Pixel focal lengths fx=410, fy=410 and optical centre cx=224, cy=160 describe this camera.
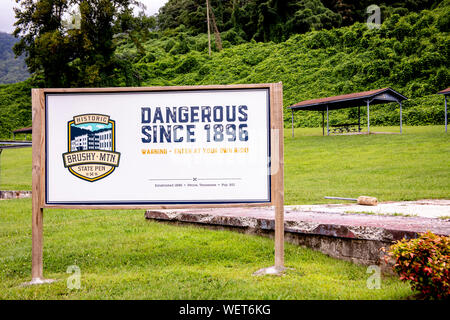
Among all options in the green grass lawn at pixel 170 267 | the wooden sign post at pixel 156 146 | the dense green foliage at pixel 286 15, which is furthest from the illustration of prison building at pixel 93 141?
the dense green foliage at pixel 286 15

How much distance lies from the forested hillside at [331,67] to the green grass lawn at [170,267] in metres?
25.7

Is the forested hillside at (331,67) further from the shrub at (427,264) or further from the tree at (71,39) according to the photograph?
the shrub at (427,264)

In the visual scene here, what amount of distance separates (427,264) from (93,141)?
3.24m

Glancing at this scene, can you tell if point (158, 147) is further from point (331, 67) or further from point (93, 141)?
point (331, 67)

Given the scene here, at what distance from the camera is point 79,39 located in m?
32.2

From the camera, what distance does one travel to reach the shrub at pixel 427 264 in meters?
Result: 2.83

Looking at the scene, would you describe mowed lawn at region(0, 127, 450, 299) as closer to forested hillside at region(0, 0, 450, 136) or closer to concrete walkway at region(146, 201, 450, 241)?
concrete walkway at region(146, 201, 450, 241)

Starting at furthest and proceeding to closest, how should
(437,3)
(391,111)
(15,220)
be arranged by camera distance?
(437,3) < (391,111) < (15,220)

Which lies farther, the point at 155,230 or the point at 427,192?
the point at 427,192

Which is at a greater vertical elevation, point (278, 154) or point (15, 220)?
point (278, 154)

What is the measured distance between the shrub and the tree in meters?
31.6
